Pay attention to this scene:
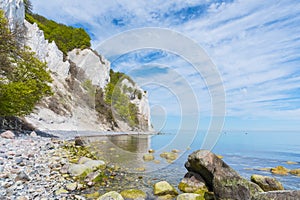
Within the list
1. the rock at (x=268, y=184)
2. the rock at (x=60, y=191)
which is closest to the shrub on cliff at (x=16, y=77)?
the rock at (x=60, y=191)

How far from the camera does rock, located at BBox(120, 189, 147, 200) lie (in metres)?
9.75

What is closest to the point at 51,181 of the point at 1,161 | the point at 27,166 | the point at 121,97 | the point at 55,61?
the point at 27,166

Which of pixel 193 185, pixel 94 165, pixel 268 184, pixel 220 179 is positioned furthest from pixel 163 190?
pixel 268 184

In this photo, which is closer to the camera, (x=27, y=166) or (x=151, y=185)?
(x=27, y=166)

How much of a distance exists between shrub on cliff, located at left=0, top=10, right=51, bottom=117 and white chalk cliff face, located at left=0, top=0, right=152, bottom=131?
6887 millimetres

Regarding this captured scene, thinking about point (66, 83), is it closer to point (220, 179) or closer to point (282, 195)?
point (220, 179)

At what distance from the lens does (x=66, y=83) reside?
5259cm

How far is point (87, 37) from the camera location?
8269 cm

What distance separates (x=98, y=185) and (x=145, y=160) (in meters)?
Answer: 9.45

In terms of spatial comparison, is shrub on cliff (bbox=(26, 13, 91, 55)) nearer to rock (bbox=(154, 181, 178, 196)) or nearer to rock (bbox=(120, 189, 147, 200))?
rock (bbox=(120, 189, 147, 200))

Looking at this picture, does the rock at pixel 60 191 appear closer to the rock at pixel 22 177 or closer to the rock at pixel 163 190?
the rock at pixel 22 177

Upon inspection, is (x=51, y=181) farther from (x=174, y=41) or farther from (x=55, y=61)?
(x=55, y=61)

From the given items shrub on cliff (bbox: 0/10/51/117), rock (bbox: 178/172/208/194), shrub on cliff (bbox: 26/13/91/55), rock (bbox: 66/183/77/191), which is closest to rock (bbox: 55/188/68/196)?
rock (bbox: 66/183/77/191)

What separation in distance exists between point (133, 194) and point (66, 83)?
160 feet
